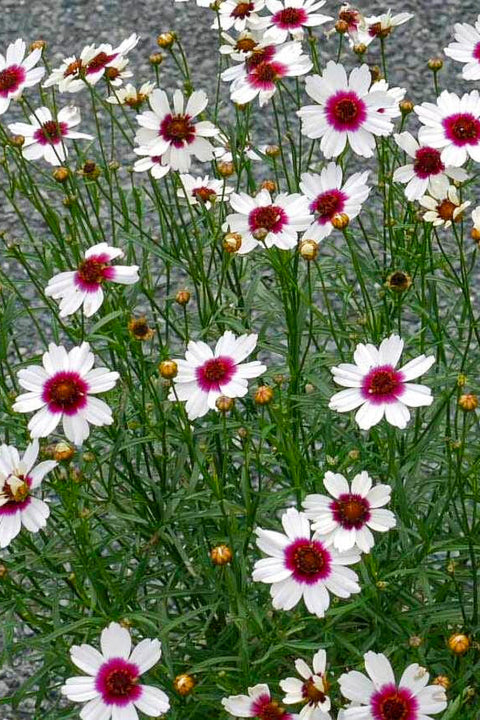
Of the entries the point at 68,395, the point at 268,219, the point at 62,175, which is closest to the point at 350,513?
the point at 68,395

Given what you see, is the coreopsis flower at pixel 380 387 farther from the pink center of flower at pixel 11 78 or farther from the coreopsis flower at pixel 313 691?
the pink center of flower at pixel 11 78

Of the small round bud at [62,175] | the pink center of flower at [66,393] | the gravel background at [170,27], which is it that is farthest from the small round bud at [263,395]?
the gravel background at [170,27]

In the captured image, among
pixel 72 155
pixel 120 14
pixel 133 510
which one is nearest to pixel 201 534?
pixel 133 510

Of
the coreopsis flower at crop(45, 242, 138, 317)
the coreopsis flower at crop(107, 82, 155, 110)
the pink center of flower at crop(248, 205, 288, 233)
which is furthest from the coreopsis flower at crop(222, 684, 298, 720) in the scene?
the coreopsis flower at crop(107, 82, 155, 110)

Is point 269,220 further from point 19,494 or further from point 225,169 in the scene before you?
point 19,494

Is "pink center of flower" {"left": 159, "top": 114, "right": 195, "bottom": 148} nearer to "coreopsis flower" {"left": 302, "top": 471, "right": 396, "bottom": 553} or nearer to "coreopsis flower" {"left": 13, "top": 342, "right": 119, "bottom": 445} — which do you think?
"coreopsis flower" {"left": 13, "top": 342, "right": 119, "bottom": 445}

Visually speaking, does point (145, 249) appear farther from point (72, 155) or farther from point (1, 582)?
point (72, 155)

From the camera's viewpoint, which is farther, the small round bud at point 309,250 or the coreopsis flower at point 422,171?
the coreopsis flower at point 422,171
